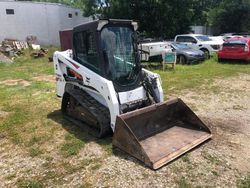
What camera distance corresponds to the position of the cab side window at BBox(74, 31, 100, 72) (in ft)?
17.1

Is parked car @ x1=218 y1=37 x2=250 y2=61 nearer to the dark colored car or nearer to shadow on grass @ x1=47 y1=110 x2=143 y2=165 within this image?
the dark colored car

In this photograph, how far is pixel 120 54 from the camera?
5.26 meters

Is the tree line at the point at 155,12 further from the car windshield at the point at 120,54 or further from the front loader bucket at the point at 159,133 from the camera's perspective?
the front loader bucket at the point at 159,133

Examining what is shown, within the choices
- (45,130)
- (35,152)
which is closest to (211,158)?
(35,152)

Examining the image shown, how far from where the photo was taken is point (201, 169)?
414 cm

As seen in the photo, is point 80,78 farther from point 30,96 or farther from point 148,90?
point 30,96

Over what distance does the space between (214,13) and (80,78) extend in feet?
113

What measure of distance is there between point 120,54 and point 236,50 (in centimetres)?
1095

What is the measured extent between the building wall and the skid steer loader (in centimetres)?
1758

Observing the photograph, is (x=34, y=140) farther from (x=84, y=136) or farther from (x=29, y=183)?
(x=29, y=183)

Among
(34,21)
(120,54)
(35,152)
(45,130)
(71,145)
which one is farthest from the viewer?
(34,21)

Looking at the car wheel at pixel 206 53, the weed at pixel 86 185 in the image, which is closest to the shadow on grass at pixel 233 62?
the car wheel at pixel 206 53

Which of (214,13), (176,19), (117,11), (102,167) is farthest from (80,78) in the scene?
(214,13)

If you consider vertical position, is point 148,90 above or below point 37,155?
above
